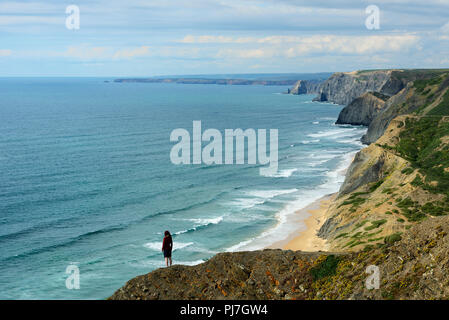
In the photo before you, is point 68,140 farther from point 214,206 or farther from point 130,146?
point 214,206

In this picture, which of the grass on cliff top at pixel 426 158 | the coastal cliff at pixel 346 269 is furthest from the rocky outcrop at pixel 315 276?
the grass on cliff top at pixel 426 158

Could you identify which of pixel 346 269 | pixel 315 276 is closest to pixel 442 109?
pixel 346 269

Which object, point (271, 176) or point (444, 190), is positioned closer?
point (444, 190)

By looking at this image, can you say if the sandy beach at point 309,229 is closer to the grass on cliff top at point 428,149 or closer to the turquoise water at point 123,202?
the turquoise water at point 123,202

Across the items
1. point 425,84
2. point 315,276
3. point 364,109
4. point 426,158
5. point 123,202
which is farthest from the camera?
point 364,109

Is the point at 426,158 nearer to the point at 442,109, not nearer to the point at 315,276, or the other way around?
the point at 442,109

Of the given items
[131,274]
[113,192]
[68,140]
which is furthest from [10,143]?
[131,274]

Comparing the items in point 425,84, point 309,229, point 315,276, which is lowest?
point 309,229

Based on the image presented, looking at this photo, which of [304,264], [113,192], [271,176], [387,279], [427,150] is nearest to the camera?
[387,279]
